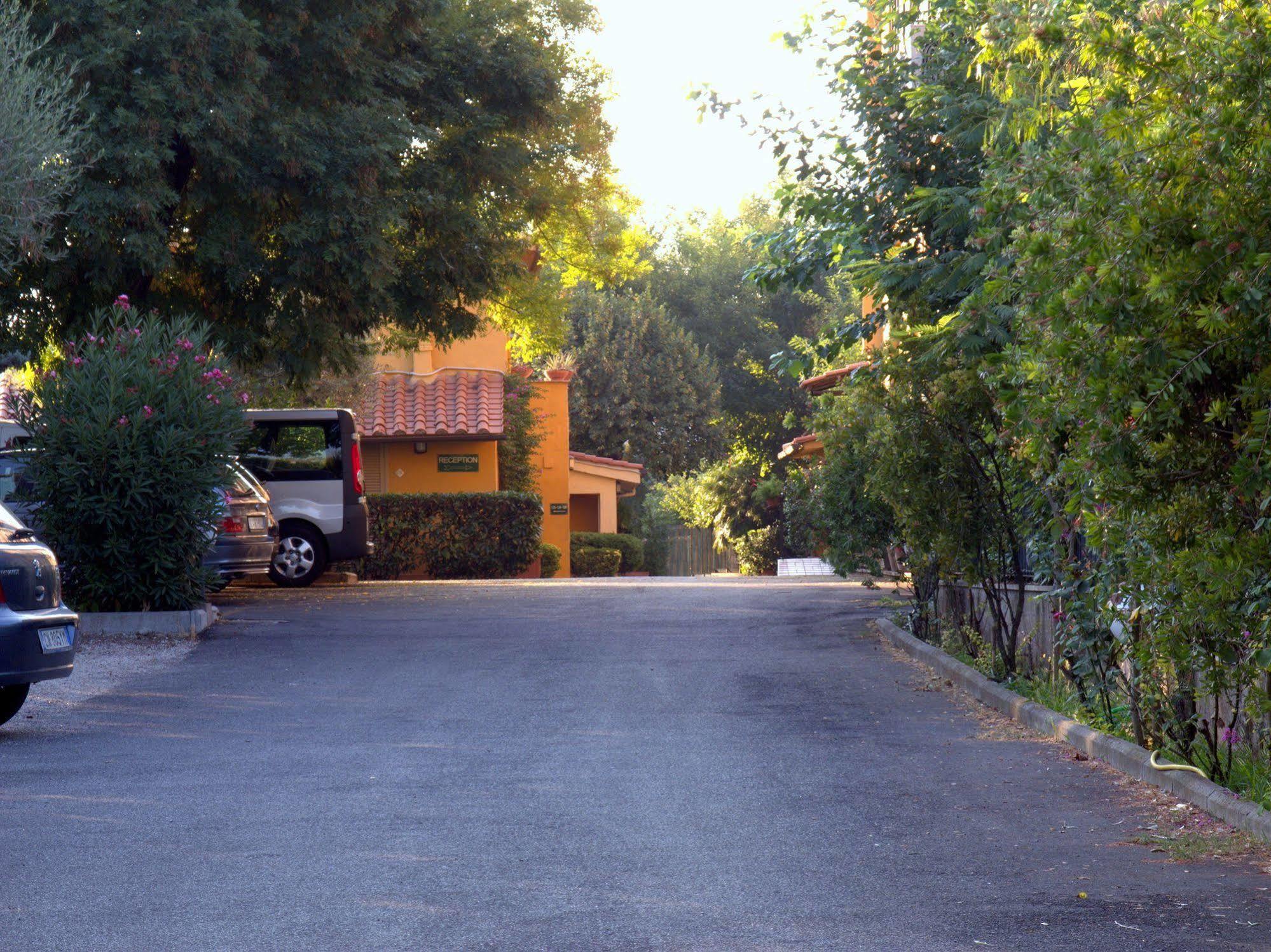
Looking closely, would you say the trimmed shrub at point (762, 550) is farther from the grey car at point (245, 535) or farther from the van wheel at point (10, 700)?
the van wheel at point (10, 700)

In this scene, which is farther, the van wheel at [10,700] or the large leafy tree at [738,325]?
the large leafy tree at [738,325]

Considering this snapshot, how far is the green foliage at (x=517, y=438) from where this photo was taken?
32500 millimetres

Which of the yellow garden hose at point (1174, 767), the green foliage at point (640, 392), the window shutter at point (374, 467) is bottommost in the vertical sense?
the yellow garden hose at point (1174, 767)

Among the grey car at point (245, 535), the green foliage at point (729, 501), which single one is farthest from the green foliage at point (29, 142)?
the green foliage at point (729, 501)

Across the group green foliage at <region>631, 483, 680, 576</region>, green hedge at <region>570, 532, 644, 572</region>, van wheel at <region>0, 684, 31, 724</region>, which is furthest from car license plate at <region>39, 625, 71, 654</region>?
green foliage at <region>631, 483, 680, 576</region>

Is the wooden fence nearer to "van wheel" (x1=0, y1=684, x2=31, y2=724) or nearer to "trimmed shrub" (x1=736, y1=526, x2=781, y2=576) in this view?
"trimmed shrub" (x1=736, y1=526, x2=781, y2=576)

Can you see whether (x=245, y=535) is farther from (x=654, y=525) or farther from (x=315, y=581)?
(x=654, y=525)

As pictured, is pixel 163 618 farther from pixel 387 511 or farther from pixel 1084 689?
pixel 387 511

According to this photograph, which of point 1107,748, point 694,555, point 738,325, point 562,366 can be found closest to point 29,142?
point 1107,748

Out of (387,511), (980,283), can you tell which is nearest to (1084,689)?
(980,283)

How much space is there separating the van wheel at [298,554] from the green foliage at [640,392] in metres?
26.0

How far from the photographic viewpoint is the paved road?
519 centimetres

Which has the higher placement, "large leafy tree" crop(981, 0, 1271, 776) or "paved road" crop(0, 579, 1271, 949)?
"large leafy tree" crop(981, 0, 1271, 776)

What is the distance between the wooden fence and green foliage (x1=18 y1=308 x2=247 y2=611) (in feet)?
98.6
